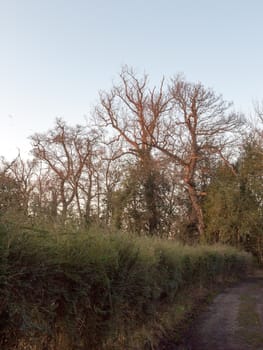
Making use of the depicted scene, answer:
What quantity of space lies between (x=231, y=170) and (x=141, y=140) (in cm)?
725

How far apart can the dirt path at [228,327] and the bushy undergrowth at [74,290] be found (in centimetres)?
117

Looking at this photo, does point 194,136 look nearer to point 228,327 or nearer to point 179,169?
point 179,169

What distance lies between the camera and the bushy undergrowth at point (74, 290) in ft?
10.9

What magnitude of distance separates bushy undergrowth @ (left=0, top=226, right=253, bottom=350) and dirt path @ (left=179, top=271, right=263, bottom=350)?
3.85ft

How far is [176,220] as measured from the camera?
93.5 feet

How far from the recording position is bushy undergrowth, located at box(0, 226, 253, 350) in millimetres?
3312

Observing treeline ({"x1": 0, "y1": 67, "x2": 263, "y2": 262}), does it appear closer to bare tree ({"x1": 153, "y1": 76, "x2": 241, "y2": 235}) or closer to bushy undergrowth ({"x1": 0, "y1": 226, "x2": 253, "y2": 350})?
bare tree ({"x1": 153, "y1": 76, "x2": 241, "y2": 235})

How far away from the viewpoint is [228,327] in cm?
861

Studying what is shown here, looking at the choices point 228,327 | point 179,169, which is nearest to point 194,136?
point 179,169

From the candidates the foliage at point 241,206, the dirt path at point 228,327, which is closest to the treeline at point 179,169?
the foliage at point 241,206

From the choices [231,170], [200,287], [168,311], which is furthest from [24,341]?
[231,170]

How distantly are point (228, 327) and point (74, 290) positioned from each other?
559cm

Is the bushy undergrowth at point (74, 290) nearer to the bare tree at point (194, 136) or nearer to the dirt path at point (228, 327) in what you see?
the dirt path at point (228, 327)

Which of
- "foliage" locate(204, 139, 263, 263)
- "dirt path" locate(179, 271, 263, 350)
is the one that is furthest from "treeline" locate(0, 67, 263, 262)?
"dirt path" locate(179, 271, 263, 350)
